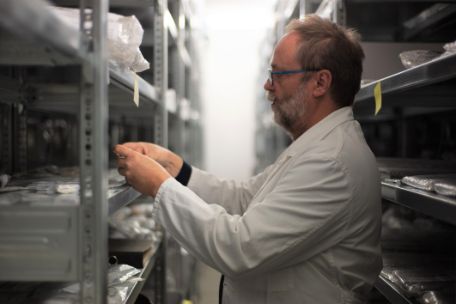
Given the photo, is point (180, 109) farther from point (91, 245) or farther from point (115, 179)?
point (91, 245)

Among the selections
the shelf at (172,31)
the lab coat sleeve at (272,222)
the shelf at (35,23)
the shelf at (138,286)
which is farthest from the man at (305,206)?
→ the shelf at (172,31)

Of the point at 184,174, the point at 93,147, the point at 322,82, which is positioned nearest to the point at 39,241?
the point at 93,147

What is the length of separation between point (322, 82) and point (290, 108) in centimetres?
15

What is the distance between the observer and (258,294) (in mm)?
1379

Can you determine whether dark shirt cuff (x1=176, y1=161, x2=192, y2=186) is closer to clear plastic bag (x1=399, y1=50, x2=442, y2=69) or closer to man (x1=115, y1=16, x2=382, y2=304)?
man (x1=115, y1=16, x2=382, y2=304)

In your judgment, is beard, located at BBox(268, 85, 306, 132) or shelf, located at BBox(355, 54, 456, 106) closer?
shelf, located at BBox(355, 54, 456, 106)

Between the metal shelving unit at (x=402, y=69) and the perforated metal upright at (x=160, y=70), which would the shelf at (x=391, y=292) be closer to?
the metal shelving unit at (x=402, y=69)

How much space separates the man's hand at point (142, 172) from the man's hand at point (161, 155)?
225mm

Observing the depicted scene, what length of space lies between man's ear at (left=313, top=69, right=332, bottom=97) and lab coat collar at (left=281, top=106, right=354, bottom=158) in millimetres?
85

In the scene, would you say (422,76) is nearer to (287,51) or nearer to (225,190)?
A: (287,51)

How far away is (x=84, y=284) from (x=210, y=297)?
115 inches

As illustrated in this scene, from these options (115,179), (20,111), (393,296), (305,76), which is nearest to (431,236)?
(393,296)

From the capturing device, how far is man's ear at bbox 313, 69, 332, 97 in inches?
58.9

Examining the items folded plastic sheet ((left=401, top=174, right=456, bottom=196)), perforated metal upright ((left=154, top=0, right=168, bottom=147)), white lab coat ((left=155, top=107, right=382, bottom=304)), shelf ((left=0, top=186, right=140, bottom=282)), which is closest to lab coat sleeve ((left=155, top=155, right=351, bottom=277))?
white lab coat ((left=155, top=107, right=382, bottom=304))
